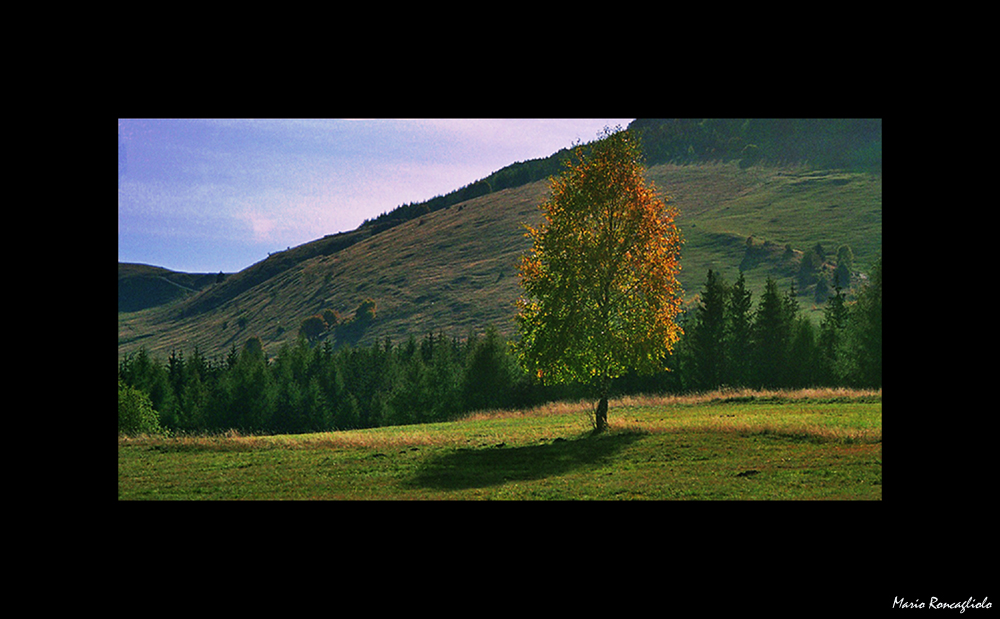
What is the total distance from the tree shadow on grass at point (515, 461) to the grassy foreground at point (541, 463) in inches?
1.7

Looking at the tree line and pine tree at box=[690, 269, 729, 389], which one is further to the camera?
pine tree at box=[690, 269, 729, 389]

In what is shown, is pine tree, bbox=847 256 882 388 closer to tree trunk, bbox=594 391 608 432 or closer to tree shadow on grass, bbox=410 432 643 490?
tree trunk, bbox=594 391 608 432

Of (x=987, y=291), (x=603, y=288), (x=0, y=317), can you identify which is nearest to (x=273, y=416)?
(x=603, y=288)

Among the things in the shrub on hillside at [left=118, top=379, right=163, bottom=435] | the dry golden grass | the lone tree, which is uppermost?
the lone tree

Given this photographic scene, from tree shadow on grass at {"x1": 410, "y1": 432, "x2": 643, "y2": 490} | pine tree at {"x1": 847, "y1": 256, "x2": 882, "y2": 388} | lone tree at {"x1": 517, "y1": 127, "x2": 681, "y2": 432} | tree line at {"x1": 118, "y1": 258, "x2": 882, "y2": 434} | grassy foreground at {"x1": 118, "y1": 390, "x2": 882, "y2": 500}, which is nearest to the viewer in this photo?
grassy foreground at {"x1": 118, "y1": 390, "x2": 882, "y2": 500}

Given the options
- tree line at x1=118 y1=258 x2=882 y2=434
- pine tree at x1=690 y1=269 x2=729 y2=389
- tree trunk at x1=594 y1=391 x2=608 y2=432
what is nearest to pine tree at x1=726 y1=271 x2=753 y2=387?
tree line at x1=118 y1=258 x2=882 y2=434

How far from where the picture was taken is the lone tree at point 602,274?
2570 centimetres

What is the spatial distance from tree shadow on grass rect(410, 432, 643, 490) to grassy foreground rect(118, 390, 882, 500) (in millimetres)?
44

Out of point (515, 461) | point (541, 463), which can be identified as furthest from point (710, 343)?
point (541, 463)

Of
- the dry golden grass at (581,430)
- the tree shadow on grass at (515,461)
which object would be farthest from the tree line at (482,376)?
the tree shadow on grass at (515,461)

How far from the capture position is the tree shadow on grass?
1959cm
